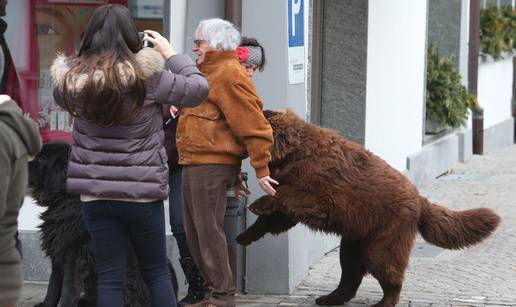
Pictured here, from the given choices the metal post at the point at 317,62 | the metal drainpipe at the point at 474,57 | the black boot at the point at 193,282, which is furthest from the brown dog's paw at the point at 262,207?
the metal drainpipe at the point at 474,57

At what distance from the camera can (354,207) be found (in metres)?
6.47

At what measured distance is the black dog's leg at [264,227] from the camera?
6668 mm

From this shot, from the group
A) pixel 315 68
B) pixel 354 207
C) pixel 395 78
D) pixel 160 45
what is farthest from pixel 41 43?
pixel 395 78

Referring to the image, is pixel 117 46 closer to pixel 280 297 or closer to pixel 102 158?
pixel 102 158

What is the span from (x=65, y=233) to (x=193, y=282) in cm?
102

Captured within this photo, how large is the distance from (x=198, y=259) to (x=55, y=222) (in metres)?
0.88

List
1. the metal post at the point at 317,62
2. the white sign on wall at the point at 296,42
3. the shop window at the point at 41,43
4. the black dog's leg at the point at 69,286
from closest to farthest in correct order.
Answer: the black dog's leg at the point at 69,286 < the white sign on wall at the point at 296,42 < the shop window at the point at 41,43 < the metal post at the point at 317,62

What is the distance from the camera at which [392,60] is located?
11133 mm

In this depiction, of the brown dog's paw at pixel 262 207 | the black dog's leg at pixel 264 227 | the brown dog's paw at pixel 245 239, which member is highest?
the brown dog's paw at pixel 262 207

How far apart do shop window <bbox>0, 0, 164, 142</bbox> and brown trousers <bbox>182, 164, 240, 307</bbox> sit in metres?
1.58

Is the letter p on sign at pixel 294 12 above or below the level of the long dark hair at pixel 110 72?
above

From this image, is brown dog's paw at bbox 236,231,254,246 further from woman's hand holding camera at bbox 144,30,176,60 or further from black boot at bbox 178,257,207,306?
woman's hand holding camera at bbox 144,30,176,60

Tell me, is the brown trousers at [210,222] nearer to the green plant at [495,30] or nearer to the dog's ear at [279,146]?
the dog's ear at [279,146]

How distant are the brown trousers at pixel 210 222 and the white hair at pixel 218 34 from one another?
2.29 ft
